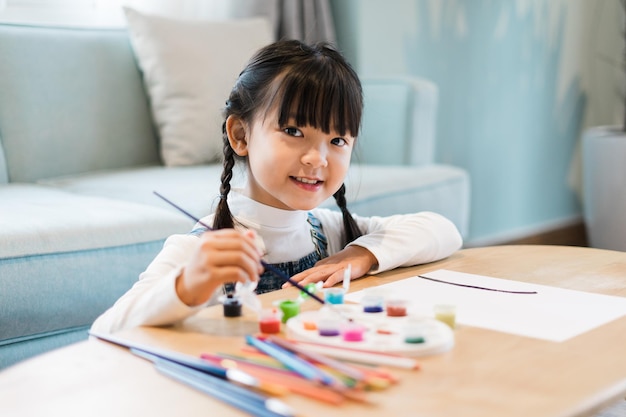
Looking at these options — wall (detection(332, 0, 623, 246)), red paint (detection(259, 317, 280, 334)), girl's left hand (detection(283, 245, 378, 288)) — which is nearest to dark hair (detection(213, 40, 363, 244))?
girl's left hand (detection(283, 245, 378, 288))

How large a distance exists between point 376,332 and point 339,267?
300mm

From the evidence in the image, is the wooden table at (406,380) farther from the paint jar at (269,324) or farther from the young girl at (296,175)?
the young girl at (296,175)

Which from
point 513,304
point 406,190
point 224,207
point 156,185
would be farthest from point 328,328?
point 406,190

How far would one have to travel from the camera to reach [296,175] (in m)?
1.18

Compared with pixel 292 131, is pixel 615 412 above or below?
below

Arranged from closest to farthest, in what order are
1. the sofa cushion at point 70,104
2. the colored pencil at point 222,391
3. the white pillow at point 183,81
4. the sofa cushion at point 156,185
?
the colored pencil at point 222,391 → the sofa cushion at point 156,185 → the sofa cushion at point 70,104 → the white pillow at point 183,81

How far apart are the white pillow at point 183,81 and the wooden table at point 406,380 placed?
1.44 m

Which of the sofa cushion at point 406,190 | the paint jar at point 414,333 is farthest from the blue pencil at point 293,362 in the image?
the sofa cushion at point 406,190

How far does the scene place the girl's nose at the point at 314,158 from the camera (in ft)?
3.77

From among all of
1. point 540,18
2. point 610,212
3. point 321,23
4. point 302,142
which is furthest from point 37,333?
point 540,18

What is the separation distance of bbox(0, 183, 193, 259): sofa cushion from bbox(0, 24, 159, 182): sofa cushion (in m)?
0.36

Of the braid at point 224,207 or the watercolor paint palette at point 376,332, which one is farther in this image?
the braid at point 224,207

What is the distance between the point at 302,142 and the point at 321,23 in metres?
1.72

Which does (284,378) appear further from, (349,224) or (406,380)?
(349,224)
